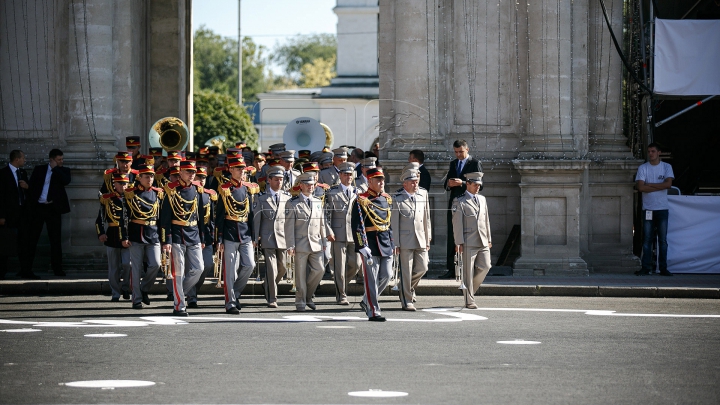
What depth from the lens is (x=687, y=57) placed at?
21.0 m

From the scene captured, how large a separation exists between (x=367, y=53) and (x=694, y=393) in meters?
68.7

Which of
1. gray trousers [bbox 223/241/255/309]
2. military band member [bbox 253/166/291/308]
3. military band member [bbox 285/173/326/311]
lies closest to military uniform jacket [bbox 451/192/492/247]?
military band member [bbox 285/173/326/311]

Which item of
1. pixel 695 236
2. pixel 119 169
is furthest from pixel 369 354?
pixel 695 236

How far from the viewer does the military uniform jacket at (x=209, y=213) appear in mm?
16266

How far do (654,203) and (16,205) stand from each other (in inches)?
402

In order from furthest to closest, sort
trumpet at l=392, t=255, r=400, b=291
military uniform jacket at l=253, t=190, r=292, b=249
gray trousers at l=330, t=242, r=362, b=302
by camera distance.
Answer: gray trousers at l=330, t=242, r=362, b=302 → trumpet at l=392, t=255, r=400, b=291 → military uniform jacket at l=253, t=190, r=292, b=249

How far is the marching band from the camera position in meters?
15.8

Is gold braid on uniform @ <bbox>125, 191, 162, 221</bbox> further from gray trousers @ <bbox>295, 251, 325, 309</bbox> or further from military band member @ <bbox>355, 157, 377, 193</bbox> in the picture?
military band member @ <bbox>355, 157, 377, 193</bbox>

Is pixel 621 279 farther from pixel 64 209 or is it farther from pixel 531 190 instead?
pixel 64 209

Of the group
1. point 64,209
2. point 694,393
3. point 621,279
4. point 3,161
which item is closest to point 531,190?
point 621,279

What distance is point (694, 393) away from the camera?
32.0 ft

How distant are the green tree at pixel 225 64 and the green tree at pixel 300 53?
6579 millimetres

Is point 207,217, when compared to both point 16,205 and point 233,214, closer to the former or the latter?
point 233,214

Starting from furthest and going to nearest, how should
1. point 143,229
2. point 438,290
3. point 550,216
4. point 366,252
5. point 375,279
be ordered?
point 550,216
point 438,290
point 143,229
point 366,252
point 375,279
